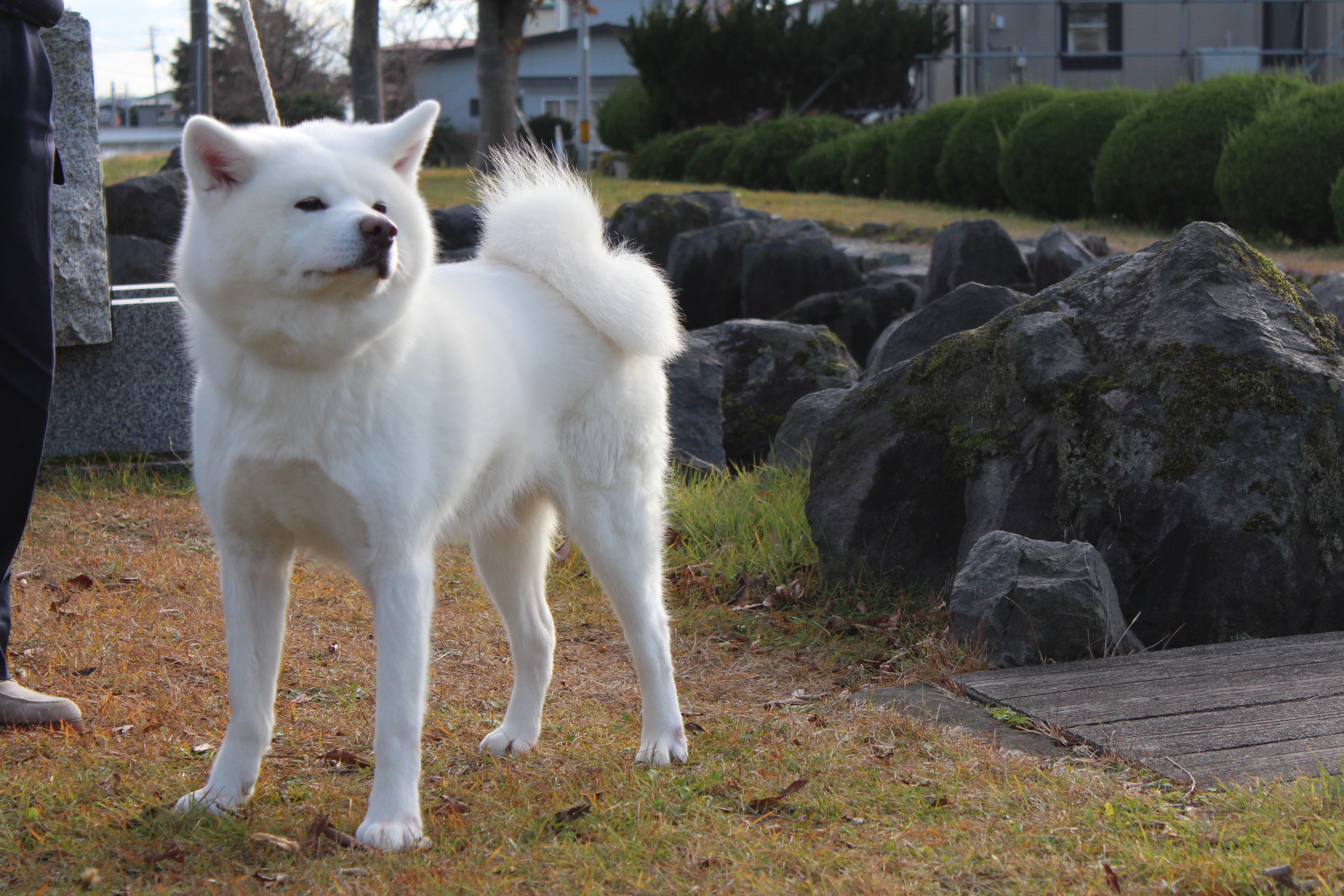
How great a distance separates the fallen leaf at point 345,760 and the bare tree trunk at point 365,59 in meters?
17.8

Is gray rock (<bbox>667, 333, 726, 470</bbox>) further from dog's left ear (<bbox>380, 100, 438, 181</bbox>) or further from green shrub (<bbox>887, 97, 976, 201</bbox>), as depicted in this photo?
green shrub (<bbox>887, 97, 976, 201</bbox>)

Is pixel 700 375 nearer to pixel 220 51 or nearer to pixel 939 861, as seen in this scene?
pixel 939 861

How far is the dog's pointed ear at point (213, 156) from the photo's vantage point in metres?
2.28

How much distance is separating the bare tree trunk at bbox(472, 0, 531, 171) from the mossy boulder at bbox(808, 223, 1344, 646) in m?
16.6

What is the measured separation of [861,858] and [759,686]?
1.46 m

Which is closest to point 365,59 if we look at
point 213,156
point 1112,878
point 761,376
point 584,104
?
point 584,104

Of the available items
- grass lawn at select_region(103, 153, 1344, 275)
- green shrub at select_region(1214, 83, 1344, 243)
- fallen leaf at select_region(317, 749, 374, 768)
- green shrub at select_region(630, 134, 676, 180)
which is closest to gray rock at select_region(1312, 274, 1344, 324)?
grass lawn at select_region(103, 153, 1344, 275)

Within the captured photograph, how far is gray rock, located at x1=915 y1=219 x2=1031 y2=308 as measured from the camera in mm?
8805

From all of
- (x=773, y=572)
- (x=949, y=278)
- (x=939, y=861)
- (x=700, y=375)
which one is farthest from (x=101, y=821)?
(x=949, y=278)

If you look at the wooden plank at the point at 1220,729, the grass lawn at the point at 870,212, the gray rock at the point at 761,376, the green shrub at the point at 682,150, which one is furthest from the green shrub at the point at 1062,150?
the wooden plank at the point at 1220,729

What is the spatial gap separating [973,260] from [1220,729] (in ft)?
20.4

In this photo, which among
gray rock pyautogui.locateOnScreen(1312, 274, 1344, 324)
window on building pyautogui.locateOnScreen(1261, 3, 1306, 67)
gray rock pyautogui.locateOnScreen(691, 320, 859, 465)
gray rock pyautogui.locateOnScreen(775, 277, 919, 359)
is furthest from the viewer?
window on building pyautogui.locateOnScreen(1261, 3, 1306, 67)

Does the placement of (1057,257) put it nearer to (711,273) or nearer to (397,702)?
(711,273)

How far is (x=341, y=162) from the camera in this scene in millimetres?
2412
